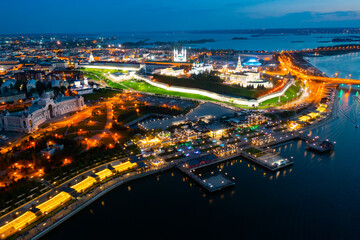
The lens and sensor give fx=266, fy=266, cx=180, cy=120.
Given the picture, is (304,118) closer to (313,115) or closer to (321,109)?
(313,115)

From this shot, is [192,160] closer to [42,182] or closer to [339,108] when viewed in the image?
[42,182]

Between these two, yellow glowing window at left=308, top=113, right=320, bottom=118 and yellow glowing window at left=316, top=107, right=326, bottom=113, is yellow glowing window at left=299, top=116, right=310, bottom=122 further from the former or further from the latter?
yellow glowing window at left=316, top=107, right=326, bottom=113

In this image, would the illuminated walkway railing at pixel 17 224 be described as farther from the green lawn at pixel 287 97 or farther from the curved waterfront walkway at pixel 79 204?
the green lawn at pixel 287 97

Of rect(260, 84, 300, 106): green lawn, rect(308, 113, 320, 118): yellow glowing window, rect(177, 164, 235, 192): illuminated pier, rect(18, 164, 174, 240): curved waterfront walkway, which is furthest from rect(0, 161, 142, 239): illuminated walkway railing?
rect(260, 84, 300, 106): green lawn

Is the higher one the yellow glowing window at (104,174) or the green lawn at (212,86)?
the green lawn at (212,86)

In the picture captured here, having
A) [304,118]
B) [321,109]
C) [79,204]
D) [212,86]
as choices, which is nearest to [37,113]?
[79,204]

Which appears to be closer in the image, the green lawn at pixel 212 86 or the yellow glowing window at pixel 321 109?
the yellow glowing window at pixel 321 109

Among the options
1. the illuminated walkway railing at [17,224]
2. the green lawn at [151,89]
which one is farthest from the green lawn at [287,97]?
the illuminated walkway railing at [17,224]
